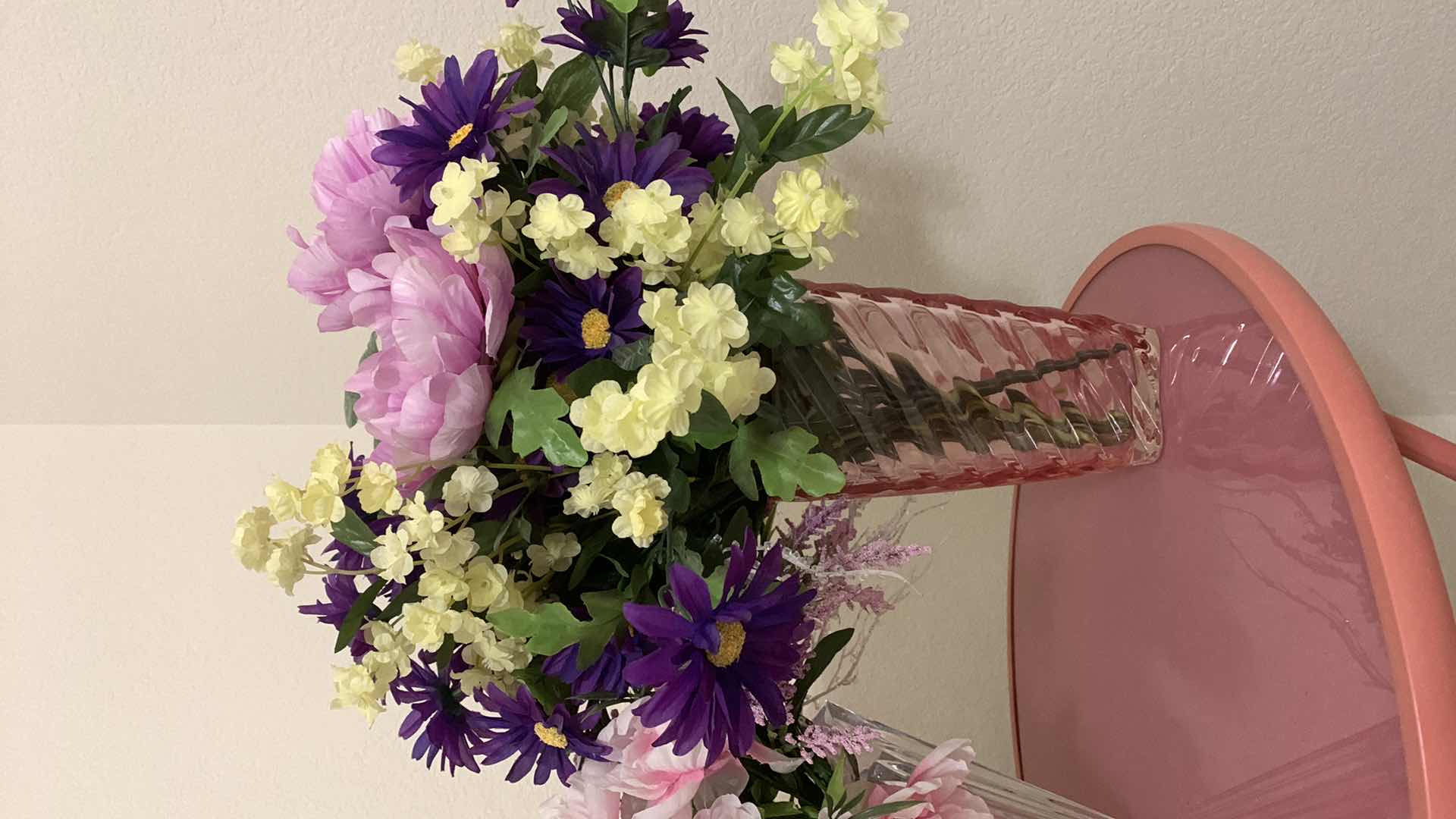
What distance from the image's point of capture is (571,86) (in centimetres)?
66

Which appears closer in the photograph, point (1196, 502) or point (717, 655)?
point (717, 655)

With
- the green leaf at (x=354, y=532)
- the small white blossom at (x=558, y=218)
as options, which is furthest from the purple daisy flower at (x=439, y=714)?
the small white blossom at (x=558, y=218)

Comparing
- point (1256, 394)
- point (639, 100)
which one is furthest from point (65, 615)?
point (1256, 394)

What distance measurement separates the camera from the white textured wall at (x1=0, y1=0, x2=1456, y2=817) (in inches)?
38.9

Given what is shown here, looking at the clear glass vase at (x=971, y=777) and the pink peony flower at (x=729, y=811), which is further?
the clear glass vase at (x=971, y=777)

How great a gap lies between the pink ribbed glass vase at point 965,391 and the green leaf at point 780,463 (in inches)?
3.9

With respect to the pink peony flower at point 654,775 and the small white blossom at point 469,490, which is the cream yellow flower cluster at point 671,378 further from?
the pink peony flower at point 654,775

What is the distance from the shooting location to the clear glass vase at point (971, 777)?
74cm

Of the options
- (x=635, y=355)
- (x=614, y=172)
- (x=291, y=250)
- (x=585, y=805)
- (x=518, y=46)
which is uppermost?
(x=291, y=250)

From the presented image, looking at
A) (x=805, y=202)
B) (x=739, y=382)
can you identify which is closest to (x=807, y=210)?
(x=805, y=202)

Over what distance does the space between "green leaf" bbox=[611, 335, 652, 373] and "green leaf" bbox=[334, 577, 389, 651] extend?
8.7 inches

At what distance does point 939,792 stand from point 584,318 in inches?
15.8

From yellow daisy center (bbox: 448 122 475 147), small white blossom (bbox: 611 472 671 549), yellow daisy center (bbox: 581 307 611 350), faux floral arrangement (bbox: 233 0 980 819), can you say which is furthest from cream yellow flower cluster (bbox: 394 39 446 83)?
small white blossom (bbox: 611 472 671 549)

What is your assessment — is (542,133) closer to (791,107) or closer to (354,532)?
(791,107)
